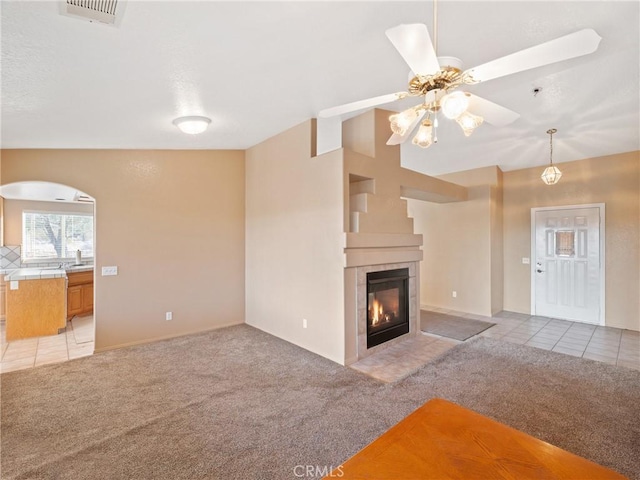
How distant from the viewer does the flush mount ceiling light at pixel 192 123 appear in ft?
10.8

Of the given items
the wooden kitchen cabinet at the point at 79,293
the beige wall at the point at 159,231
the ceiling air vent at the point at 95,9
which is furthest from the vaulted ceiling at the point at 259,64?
the wooden kitchen cabinet at the point at 79,293

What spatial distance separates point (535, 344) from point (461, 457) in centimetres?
390

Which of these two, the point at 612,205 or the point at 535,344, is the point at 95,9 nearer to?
the point at 535,344

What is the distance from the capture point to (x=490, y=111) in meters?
1.93

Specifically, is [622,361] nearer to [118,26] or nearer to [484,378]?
[484,378]

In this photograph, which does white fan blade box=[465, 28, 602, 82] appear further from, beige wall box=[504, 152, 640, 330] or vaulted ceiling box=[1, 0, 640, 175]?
beige wall box=[504, 152, 640, 330]

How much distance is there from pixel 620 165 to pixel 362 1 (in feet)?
18.7

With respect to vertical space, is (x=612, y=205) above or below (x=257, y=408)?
above

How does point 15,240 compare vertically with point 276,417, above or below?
above

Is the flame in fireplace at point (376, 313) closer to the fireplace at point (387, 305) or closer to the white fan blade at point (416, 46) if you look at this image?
the fireplace at point (387, 305)

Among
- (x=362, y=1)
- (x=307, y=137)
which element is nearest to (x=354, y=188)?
(x=307, y=137)

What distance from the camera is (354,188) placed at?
4180mm

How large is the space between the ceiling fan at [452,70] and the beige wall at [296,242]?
69.4 inches

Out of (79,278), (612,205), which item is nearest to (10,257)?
(79,278)
